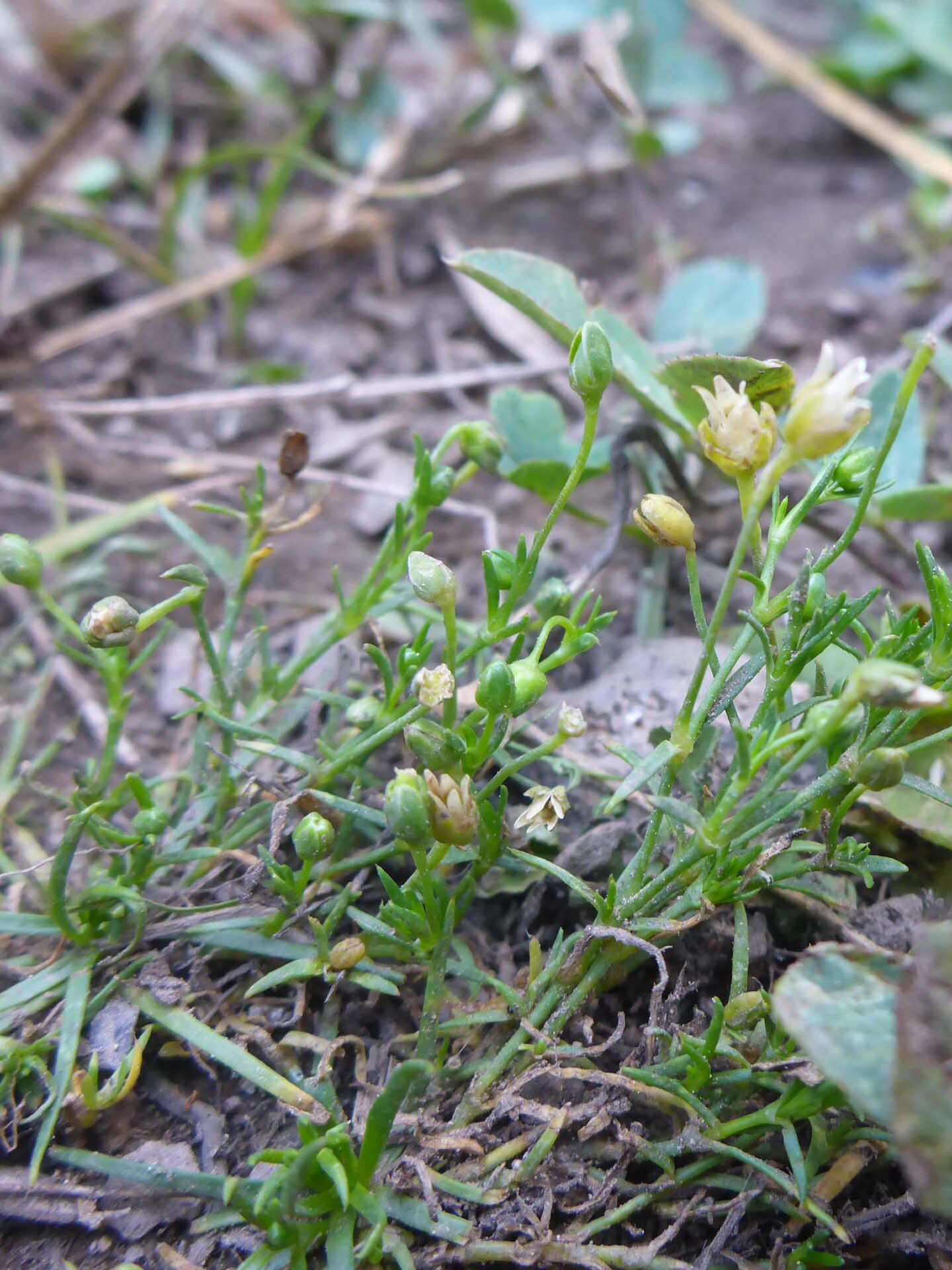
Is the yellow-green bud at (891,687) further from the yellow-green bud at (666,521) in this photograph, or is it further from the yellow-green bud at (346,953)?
the yellow-green bud at (346,953)

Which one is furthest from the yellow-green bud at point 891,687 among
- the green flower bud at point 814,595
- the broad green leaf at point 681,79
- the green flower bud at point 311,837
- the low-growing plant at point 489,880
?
the broad green leaf at point 681,79

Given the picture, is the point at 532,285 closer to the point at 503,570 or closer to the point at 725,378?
the point at 725,378

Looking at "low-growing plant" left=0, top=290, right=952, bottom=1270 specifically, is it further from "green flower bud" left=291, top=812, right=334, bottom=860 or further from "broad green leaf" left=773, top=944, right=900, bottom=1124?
"broad green leaf" left=773, top=944, right=900, bottom=1124

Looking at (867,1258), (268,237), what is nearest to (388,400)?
(268,237)

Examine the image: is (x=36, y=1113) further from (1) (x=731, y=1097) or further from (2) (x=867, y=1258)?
(2) (x=867, y=1258)

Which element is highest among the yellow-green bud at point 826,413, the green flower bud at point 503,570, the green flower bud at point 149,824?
the yellow-green bud at point 826,413
